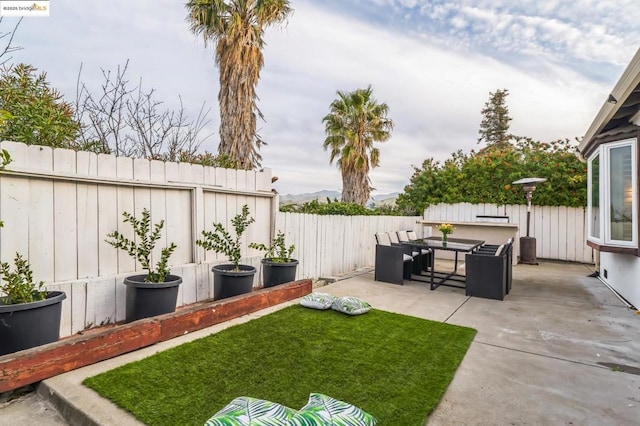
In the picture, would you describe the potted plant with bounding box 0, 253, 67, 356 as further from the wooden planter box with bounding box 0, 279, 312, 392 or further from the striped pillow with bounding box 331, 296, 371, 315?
the striped pillow with bounding box 331, 296, 371, 315

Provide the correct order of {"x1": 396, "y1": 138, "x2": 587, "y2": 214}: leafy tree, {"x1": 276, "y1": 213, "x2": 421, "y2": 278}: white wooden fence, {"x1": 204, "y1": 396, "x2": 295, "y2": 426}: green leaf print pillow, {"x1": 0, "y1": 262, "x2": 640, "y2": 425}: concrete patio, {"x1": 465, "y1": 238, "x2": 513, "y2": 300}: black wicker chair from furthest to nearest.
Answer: {"x1": 396, "y1": 138, "x2": 587, "y2": 214}: leafy tree → {"x1": 276, "y1": 213, "x2": 421, "y2": 278}: white wooden fence → {"x1": 465, "y1": 238, "x2": 513, "y2": 300}: black wicker chair → {"x1": 0, "y1": 262, "x2": 640, "y2": 425}: concrete patio → {"x1": 204, "y1": 396, "x2": 295, "y2": 426}: green leaf print pillow

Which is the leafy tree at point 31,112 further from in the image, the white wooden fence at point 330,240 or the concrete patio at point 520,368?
the white wooden fence at point 330,240

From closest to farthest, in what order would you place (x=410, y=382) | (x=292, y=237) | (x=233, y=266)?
(x=410, y=382) → (x=233, y=266) → (x=292, y=237)

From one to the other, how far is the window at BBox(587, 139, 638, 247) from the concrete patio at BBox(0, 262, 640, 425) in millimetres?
939

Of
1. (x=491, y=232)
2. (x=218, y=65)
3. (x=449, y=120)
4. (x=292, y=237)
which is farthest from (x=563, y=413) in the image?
(x=449, y=120)

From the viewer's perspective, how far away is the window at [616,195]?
434cm

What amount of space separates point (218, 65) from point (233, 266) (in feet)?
18.0

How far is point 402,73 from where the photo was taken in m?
8.05

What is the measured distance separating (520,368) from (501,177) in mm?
8226

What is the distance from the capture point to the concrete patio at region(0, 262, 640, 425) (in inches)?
72.1

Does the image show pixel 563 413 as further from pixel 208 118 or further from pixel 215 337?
pixel 208 118

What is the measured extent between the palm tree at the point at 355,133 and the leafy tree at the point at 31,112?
31.9 feet

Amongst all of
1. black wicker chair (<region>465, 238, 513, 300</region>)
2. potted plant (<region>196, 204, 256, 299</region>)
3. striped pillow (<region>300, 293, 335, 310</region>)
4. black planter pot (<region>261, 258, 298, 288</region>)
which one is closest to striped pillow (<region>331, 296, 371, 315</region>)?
striped pillow (<region>300, 293, 335, 310</region>)

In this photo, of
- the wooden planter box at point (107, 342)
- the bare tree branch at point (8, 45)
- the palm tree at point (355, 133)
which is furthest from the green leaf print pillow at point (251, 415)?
the palm tree at point (355, 133)
